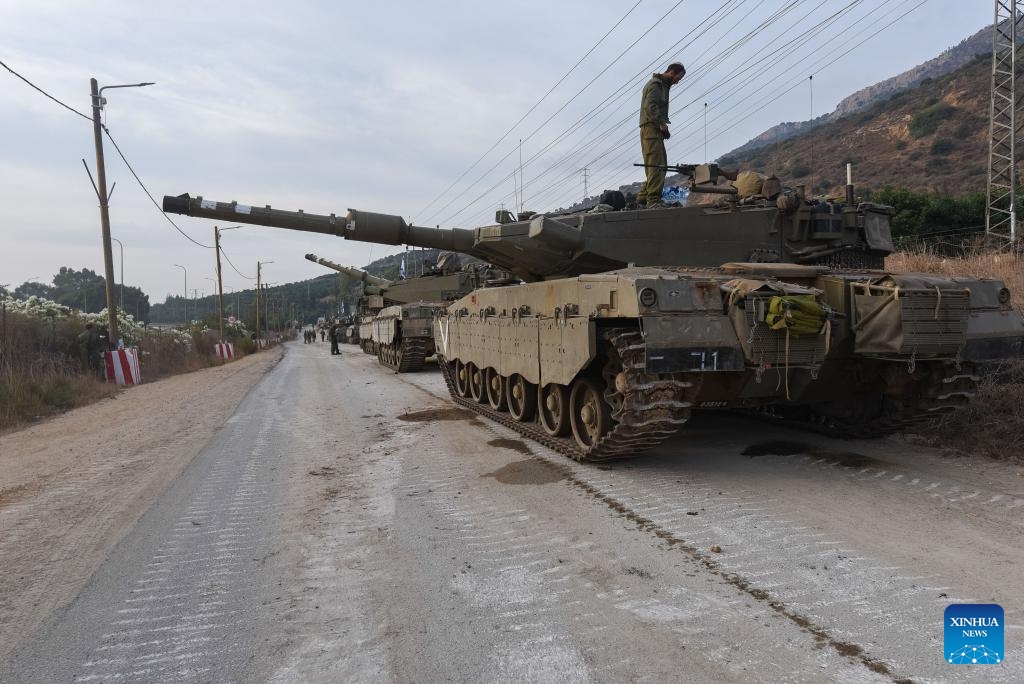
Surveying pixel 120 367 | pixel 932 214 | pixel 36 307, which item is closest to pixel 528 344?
pixel 120 367

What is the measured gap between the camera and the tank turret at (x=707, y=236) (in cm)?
760

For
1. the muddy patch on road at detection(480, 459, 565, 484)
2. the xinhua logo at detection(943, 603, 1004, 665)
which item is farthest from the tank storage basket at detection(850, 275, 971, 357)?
the muddy patch on road at detection(480, 459, 565, 484)

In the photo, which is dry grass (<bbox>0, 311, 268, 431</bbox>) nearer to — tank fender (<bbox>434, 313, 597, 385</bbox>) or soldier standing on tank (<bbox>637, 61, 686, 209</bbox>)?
tank fender (<bbox>434, 313, 597, 385</bbox>)

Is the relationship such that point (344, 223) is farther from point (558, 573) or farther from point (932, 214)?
point (932, 214)

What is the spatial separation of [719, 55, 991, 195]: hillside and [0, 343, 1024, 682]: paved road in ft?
134

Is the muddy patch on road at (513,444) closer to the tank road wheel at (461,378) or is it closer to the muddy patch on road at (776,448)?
the muddy patch on road at (776,448)

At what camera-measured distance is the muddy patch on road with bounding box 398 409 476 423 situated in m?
9.69

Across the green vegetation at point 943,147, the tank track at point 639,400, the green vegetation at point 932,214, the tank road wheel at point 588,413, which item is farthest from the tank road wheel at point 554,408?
the green vegetation at point 943,147

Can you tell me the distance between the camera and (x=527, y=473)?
618 cm

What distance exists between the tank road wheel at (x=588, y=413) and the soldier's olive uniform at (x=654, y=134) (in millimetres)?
2934

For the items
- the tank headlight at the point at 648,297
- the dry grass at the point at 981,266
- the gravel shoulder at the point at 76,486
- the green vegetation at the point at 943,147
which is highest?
the green vegetation at the point at 943,147

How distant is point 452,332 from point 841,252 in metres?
6.22

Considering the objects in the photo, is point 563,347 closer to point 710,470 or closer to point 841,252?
point 710,470

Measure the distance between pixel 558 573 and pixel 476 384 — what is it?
22.9 ft
